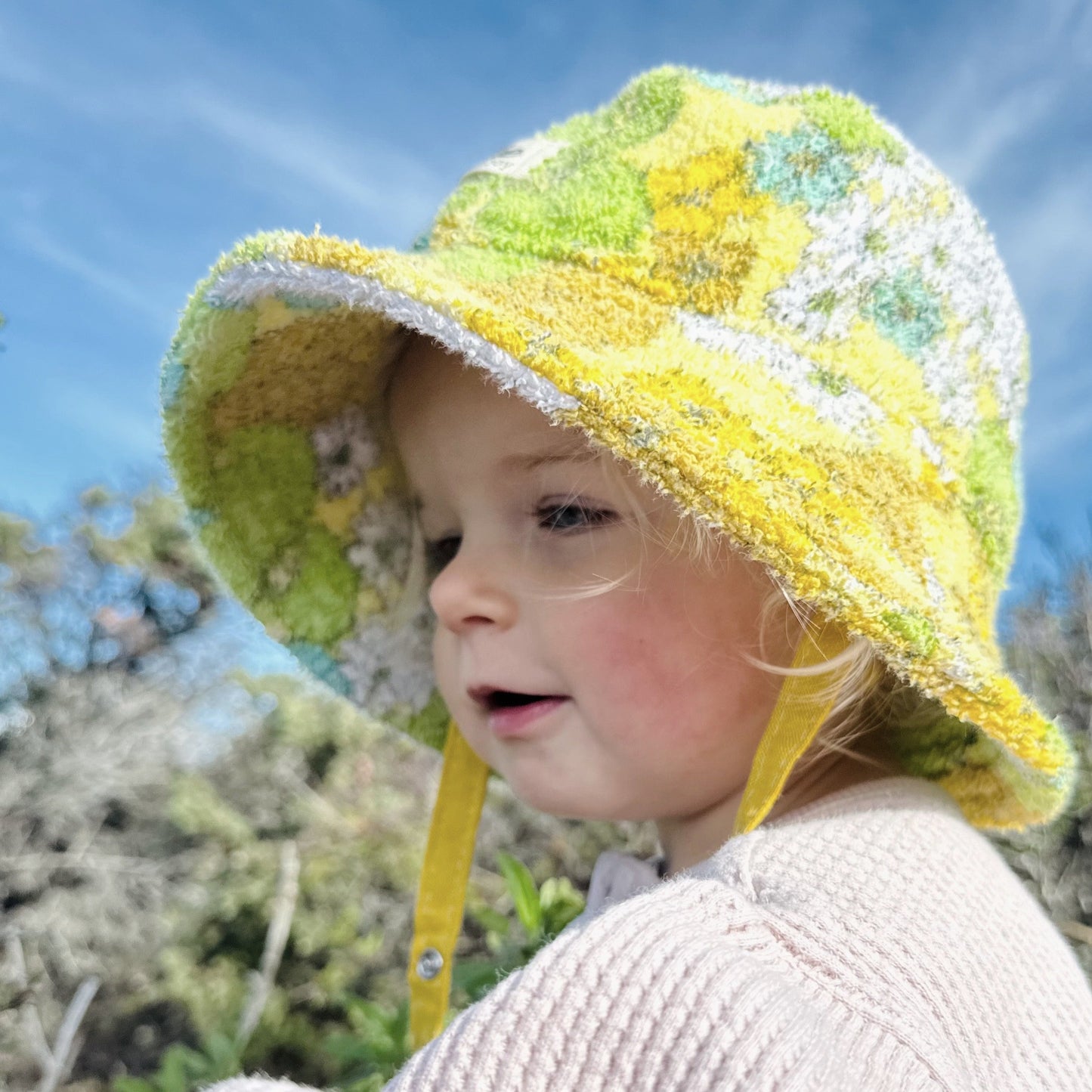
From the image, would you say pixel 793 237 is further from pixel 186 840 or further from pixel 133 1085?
pixel 186 840

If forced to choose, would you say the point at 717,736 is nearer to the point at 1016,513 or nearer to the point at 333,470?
the point at 1016,513

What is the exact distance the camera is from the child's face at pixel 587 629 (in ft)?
3.50

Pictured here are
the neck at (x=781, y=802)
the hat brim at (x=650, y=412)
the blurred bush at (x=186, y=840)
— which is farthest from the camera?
the blurred bush at (x=186, y=840)

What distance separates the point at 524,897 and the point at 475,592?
973 millimetres

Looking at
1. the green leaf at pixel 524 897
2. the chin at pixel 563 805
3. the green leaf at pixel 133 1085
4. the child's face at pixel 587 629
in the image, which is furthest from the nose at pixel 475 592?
the green leaf at pixel 133 1085

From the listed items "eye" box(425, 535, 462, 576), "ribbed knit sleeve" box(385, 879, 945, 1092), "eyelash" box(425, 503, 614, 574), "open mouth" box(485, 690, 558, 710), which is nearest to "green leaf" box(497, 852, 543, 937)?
"eye" box(425, 535, 462, 576)

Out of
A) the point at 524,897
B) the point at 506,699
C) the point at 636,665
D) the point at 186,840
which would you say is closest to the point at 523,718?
the point at 506,699

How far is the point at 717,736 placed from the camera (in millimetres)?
1087

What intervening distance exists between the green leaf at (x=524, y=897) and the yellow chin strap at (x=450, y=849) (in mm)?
234

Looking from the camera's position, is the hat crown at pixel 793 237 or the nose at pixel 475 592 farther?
the nose at pixel 475 592

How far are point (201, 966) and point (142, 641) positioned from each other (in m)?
1.03

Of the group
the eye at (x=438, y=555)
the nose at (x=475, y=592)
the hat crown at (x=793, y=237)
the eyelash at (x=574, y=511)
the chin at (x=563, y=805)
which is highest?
the hat crown at (x=793, y=237)

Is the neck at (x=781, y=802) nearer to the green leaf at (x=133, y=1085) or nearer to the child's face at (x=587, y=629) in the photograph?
the child's face at (x=587, y=629)

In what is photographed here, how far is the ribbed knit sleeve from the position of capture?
2.14ft
